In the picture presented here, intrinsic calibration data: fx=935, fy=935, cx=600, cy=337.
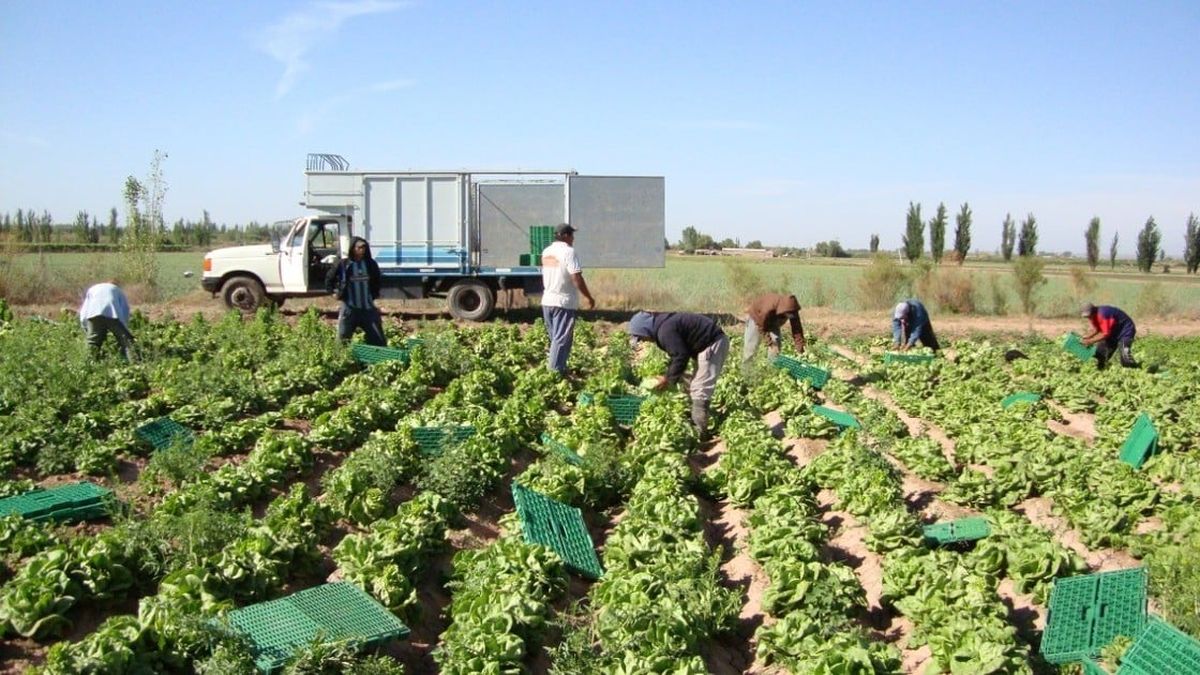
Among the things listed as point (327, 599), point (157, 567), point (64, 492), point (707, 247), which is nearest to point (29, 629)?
point (157, 567)

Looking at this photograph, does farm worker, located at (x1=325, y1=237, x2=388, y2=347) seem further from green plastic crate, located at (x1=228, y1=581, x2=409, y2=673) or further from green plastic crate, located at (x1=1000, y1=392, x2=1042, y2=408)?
green plastic crate, located at (x1=1000, y1=392, x2=1042, y2=408)

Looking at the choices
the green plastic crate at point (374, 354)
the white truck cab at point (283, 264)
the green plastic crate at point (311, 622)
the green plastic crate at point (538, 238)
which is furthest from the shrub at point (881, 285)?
the green plastic crate at point (311, 622)

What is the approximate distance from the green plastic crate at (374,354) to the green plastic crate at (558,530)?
6.52 metres

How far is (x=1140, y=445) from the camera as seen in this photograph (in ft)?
30.3

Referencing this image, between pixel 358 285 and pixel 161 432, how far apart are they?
4.32m

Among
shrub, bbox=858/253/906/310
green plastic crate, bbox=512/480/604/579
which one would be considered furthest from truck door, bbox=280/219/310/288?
shrub, bbox=858/253/906/310

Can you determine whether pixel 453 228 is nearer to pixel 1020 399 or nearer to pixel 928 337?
pixel 928 337

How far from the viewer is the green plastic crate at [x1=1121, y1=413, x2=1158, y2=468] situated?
914 centimetres

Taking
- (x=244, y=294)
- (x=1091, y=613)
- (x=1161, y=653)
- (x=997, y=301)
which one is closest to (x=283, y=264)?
(x=244, y=294)

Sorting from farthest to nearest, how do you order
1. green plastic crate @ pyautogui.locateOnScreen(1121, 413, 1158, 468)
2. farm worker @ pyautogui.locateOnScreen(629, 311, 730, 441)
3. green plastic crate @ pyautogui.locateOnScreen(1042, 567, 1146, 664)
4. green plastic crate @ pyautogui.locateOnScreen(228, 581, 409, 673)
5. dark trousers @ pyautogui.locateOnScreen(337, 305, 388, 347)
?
dark trousers @ pyautogui.locateOnScreen(337, 305, 388, 347) → farm worker @ pyautogui.locateOnScreen(629, 311, 730, 441) → green plastic crate @ pyautogui.locateOnScreen(1121, 413, 1158, 468) → green plastic crate @ pyautogui.locateOnScreen(1042, 567, 1146, 664) → green plastic crate @ pyautogui.locateOnScreen(228, 581, 409, 673)

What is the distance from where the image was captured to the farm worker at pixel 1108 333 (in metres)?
15.2

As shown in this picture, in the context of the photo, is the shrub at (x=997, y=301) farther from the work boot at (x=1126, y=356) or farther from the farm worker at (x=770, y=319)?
the farm worker at (x=770, y=319)

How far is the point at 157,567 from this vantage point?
5883 mm

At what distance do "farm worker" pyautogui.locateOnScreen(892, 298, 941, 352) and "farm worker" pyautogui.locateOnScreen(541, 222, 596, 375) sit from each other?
21.5 ft
